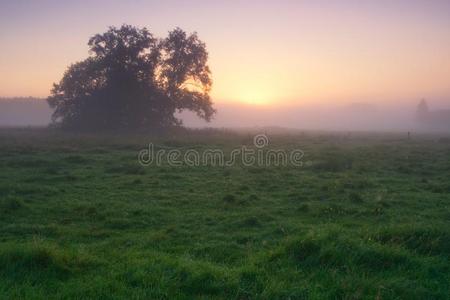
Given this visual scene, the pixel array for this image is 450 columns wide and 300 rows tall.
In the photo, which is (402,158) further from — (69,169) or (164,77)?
(164,77)

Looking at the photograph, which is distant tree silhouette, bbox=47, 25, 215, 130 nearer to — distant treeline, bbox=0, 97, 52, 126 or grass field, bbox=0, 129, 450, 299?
grass field, bbox=0, 129, 450, 299

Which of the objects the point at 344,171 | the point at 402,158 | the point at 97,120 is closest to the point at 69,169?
the point at 344,171

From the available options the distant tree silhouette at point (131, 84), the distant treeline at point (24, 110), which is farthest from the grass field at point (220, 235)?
the distant treeline at point (24, 110)

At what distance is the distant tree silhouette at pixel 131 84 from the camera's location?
186 feet

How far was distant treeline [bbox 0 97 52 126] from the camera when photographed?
556 ft

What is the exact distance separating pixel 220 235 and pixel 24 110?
184470 millimetres

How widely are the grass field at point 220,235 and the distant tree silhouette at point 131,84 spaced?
Answer: 35.7 meters

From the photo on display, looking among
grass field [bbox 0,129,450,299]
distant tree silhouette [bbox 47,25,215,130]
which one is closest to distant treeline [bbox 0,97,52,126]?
distant tree silhouette [bbox 47,25,215,130]

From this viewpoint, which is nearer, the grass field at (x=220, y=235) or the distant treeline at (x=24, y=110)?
the grass field at (x=220, y=235)

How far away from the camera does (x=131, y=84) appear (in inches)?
2234

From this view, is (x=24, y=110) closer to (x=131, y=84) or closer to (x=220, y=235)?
(x=131, y=84)

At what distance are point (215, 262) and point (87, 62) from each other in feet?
183

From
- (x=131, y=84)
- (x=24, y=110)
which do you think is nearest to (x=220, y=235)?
(x=131, y=84)

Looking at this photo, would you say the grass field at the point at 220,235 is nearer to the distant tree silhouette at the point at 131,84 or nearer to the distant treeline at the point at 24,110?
the distant tree silhouette at the point at 131,84
